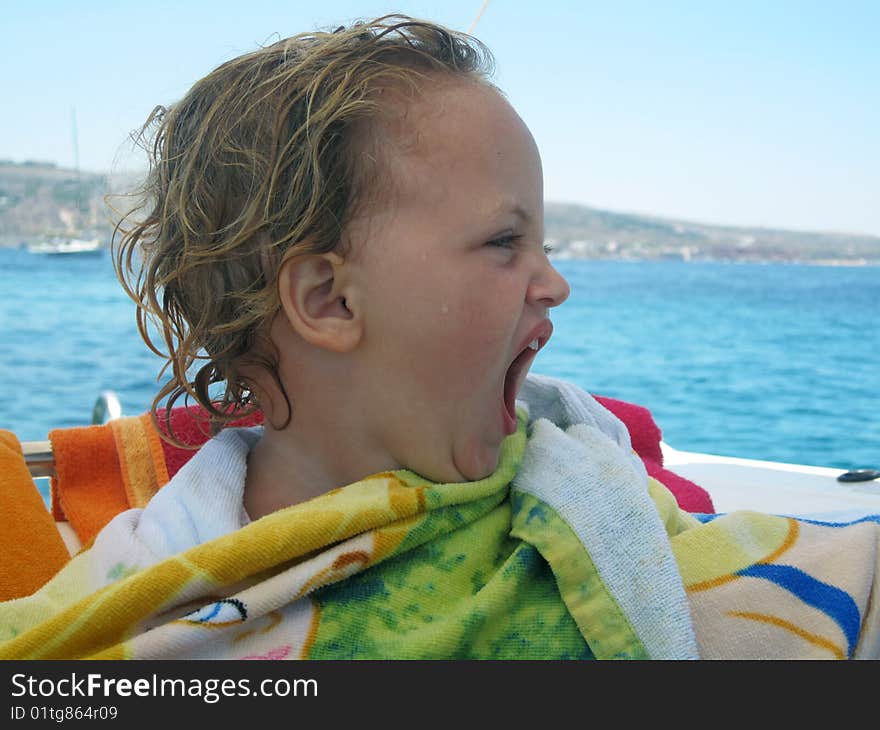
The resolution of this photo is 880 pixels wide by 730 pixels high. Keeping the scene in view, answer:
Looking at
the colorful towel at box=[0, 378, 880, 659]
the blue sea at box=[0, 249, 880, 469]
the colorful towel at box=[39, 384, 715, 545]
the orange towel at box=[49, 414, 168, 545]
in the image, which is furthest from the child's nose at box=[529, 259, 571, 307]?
the blue sea at box=[0, 249, 880, 469]

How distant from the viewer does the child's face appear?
31.3 inches

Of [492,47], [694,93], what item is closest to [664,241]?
[694,93]

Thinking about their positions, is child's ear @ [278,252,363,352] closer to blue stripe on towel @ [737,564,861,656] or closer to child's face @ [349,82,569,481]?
child's face @ [349,82,569,481]

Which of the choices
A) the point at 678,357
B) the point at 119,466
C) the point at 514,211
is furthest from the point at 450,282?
the point at 678,357

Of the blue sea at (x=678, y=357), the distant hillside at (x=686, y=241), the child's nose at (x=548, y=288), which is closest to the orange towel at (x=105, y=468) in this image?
the child's nose at (x=548, y=288)

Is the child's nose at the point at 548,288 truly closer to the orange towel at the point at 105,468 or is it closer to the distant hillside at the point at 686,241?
the orange towel at the point at 105,468

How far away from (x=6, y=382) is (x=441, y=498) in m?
14.3

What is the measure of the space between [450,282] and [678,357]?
15.4 metres

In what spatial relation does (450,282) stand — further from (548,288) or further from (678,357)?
(678,357)

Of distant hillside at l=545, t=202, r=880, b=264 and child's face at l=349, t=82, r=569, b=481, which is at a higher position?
child's face at l=349, t=82, r=569, b=481

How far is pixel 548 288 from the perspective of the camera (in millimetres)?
824

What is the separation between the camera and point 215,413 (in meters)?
1.02

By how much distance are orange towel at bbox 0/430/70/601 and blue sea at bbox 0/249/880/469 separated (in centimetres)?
337

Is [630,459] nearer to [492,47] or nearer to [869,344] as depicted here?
[492,47]
